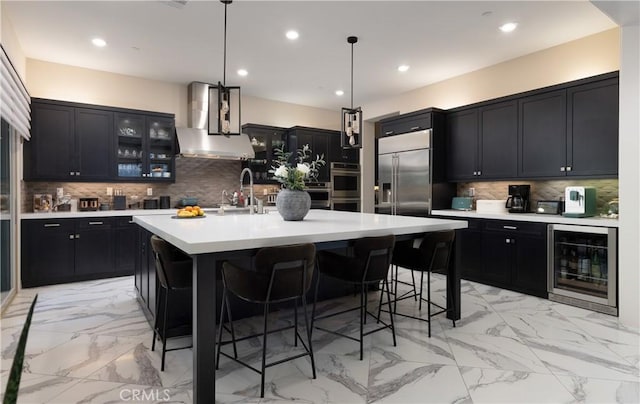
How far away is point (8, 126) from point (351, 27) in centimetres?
390

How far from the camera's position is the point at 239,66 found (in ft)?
17.1

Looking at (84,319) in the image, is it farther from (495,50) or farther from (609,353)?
(495,50)

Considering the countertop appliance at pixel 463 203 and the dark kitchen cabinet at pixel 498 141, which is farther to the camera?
the countertop appliance at pixel 463 203

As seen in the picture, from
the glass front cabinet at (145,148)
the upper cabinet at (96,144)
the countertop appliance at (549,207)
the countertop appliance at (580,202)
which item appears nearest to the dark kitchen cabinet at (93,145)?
the upper cabinet at (96,144)

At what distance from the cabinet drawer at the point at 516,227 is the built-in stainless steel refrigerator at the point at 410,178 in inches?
38.2

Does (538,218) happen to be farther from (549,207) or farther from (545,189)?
(545,189)

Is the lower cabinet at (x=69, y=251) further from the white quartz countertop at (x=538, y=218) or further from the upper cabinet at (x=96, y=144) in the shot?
the white quartz countertop at (x=538, y=218)

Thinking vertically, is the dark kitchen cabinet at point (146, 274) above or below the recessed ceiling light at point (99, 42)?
below

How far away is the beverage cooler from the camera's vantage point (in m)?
3.48

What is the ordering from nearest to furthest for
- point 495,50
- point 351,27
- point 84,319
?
point 84,319 → point 351,27 → point 495,50

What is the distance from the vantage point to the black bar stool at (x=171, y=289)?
233 cm

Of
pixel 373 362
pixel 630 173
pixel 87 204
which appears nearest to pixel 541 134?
pixel 630 173

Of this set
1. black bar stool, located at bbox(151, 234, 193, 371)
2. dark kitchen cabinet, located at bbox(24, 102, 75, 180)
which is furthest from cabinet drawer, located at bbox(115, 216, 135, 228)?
black bar stool, located at bbox(151, 234, 193, 371)

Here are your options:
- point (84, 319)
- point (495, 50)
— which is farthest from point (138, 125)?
point (495, 50)
